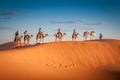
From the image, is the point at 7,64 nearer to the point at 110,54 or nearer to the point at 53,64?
the point at 53,64

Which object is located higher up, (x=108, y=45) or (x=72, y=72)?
(x=108, y=45)

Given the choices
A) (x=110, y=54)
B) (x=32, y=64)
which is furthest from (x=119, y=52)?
(x=32, y=64)

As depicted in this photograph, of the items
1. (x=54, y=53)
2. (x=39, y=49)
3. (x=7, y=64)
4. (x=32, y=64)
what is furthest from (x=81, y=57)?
(x=7, y=64)

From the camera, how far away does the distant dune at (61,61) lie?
2294cm

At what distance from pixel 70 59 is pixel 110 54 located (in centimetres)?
1126

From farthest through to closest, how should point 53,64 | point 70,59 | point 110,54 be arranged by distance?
point 110,54 → point 70,59 → point 53,64

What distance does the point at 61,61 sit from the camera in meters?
32.4

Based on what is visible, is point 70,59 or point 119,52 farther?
point 119,52

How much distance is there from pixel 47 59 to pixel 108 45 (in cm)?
1870

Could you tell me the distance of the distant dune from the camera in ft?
75.3

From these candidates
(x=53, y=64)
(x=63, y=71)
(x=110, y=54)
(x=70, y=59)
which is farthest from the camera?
(x=110, y=54)

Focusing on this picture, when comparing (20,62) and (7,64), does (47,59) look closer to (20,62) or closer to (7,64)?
(20,62)

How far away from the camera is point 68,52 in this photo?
36.4 m

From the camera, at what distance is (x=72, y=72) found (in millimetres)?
27172
